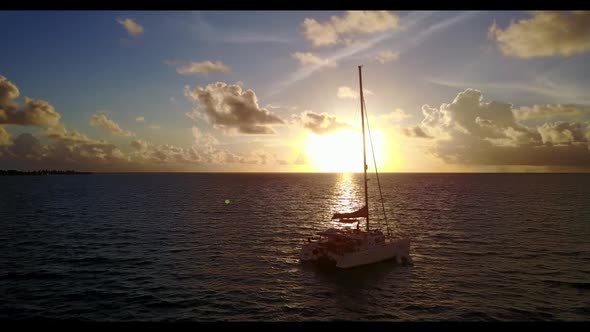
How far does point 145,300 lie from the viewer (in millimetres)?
27109

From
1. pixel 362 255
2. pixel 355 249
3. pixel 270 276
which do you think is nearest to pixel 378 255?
pixel 362 255

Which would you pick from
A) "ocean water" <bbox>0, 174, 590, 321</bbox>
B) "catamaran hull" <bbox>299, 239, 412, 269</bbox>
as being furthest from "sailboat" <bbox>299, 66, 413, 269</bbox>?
"ocean water" <bbox>0, 174, 590, 321</bbox>

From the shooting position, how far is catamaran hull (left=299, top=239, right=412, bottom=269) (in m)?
35.2

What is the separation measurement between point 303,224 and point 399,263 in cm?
2782

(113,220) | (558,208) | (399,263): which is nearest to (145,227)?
(113,220)

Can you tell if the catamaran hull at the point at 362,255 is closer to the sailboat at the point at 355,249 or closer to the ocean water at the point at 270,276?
the sailboat at the point at 355,249

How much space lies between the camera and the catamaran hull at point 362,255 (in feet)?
115

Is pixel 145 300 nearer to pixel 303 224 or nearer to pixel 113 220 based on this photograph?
pixel 303 224

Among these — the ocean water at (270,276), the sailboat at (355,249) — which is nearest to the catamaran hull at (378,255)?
the sailboat at (355,249)

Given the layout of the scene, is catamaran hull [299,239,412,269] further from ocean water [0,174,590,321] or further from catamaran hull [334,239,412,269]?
ocean water [0,174,590,321]

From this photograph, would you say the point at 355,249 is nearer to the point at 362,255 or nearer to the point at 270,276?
the point at 362,255

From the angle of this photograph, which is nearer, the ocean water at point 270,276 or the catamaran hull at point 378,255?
the ocean water at point 270,276

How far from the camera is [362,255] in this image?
35.9 meters

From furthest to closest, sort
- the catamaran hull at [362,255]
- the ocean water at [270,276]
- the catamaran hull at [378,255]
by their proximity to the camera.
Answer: the catamaran hull at [362,255] < the catamaran hull at [378,255] < the ocean water at [270,276]
